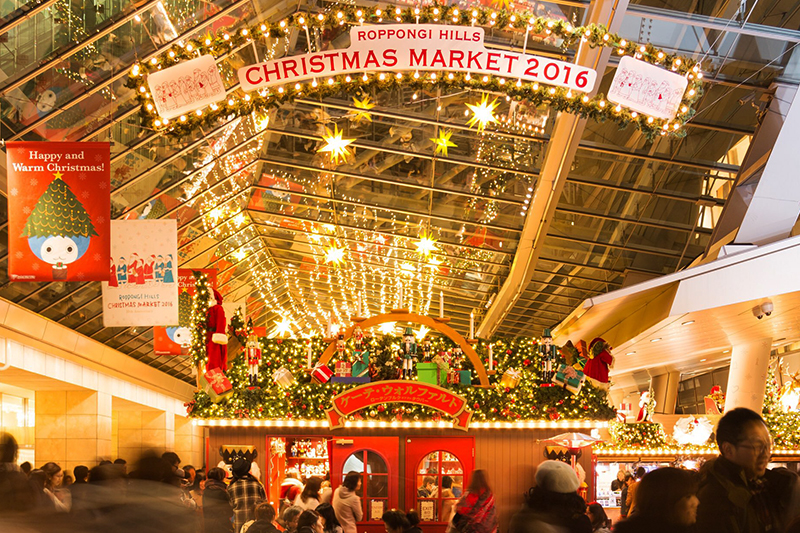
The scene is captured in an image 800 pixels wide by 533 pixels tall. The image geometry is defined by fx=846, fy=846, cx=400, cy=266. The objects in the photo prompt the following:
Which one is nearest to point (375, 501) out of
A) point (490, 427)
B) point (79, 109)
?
point (490, 427)

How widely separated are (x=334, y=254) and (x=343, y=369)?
Answer: 971 cm

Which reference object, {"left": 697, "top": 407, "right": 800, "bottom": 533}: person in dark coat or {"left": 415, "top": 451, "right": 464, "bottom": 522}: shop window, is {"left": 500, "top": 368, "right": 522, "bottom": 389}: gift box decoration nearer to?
{"left": 415, "top": 451, "right": 464, "bottom": 522}: shop window

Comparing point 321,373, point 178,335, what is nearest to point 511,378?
point 321,373

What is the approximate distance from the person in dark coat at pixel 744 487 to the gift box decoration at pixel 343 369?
891 cm

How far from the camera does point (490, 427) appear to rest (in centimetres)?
1246

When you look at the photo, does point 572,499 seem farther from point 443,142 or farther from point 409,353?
point 443,142

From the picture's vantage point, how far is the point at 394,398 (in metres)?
11.9

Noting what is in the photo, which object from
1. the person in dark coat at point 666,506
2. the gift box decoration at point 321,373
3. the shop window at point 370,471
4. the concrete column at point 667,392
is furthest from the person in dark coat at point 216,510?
the concrete column at point 667,392

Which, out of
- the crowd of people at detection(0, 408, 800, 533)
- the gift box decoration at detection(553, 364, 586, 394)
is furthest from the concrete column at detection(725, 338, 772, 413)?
the crowd of people at detection(0, 408, 800, 533)

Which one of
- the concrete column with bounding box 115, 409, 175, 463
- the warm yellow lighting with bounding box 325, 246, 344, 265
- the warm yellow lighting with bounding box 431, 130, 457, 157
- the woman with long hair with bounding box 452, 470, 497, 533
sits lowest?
the concrete column with bounding box 115, 409, 175, 463

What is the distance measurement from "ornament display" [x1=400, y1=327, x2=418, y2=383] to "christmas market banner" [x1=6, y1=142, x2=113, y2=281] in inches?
183

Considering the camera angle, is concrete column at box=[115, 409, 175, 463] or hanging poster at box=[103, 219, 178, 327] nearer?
hanging poster at box=[103, 219, 178, 327]

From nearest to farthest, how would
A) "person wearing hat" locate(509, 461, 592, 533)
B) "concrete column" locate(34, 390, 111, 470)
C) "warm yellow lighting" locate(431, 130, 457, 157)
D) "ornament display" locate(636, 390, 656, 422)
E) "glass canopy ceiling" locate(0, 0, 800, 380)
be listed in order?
"person wearing hat" locate(509, 461, 592, 533)
"glass canopy ceiling" locate(0, 0, 800, 380)
"warm yellow lighting" locate(431, 130, 457, 157)
"concrete column" locate(34, 390, 111, 470)
"ornament display" locate(636, 390, 656, 422)

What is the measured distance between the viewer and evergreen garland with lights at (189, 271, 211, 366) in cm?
1177
